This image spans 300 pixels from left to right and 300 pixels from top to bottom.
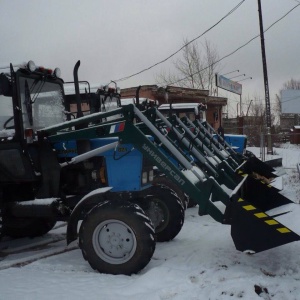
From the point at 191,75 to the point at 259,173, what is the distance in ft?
84.2

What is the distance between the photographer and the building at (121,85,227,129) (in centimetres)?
2206

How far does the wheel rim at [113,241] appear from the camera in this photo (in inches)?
173

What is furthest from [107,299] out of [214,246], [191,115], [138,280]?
[191,115]

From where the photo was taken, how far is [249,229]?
13.6 ft

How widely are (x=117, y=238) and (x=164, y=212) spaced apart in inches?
54.8

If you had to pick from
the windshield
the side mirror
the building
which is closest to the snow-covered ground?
the windshield

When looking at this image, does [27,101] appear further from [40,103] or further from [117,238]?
[117,238]

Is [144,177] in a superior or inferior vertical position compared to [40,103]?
inferior

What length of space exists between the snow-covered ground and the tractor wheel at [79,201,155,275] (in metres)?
0.13

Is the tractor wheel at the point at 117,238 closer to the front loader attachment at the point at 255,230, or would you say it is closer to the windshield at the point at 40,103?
the front loader attachment at the point at 255,230

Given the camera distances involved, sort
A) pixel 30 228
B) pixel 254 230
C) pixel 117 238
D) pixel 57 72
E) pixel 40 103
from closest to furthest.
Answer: pixel 254 230
pixel 117 238
pixel 40 103
pixel 57 72
pixel 30 228

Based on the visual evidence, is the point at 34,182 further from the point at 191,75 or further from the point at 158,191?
the point at 191,75

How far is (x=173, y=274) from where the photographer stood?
418cm

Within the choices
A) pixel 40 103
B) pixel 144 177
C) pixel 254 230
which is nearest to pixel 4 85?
pixel 40 103
